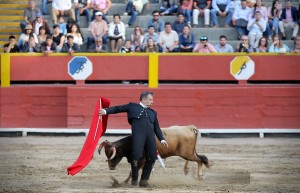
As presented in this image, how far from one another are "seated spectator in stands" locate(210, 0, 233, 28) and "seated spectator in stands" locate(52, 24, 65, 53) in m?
3.11

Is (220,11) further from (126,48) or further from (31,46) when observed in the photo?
(31,46)

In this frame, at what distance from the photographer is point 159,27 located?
63.6 feet

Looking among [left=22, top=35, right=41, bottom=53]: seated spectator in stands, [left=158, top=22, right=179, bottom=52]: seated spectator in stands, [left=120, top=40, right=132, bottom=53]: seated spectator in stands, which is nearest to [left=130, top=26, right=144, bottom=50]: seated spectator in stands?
[left=120, top=40, right=132, bottom=53]: seated spectator in stands

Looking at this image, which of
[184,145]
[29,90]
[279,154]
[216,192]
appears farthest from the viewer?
[29,90]

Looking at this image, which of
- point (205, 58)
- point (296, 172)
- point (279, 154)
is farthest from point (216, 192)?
point (205, 58)

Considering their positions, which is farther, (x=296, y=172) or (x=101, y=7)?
(x=101, y=7)

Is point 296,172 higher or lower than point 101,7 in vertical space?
lower

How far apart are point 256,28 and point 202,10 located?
129 centimetres

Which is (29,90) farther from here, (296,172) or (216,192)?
(216,192)

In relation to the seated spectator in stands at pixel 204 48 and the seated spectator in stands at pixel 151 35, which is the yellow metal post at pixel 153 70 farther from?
the seated spectator in stands at pixel 204 48

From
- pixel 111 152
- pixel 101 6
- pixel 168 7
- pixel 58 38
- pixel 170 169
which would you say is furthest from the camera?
pixel 168 7

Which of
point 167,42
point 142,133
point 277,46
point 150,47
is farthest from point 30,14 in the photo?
point 142,133

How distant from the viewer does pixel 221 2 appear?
1997 cm

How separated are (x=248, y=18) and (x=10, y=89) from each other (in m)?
4.90
